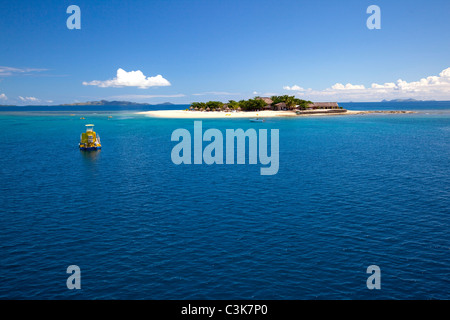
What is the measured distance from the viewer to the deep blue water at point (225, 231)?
25.6m

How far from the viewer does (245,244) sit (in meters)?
32.3

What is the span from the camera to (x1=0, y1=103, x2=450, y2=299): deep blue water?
83.9 feet

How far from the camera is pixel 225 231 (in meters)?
35.6

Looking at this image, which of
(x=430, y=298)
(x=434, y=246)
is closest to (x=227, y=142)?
(x=434, y=246)

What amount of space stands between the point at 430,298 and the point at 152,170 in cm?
5226

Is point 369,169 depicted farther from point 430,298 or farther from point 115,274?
point 115,274
